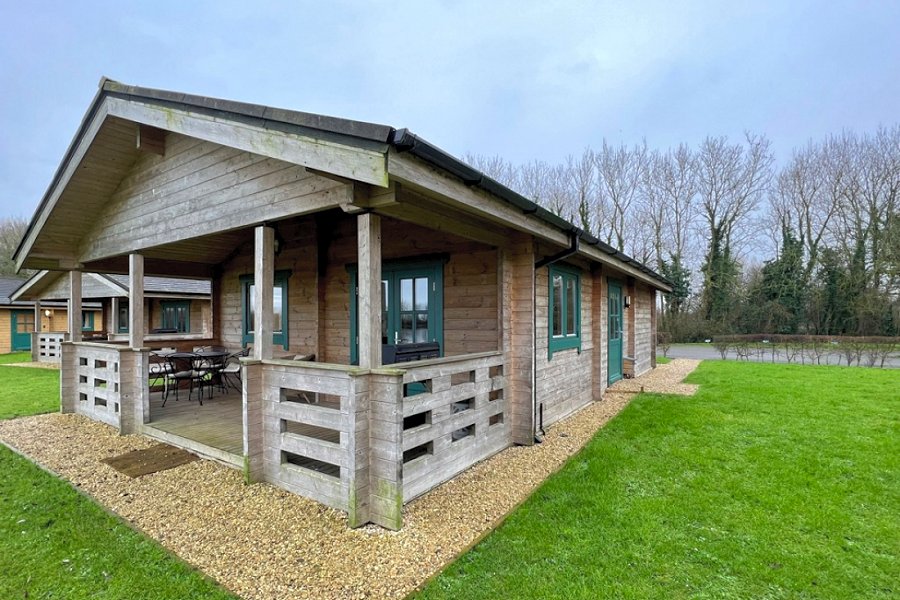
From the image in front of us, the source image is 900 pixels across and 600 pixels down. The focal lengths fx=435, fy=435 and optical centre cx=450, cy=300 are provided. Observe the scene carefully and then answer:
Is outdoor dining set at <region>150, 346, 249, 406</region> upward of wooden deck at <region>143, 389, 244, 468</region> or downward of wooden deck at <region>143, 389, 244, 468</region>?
upward

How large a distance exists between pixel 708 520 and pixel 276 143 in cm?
419

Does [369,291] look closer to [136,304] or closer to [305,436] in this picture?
[305,436]

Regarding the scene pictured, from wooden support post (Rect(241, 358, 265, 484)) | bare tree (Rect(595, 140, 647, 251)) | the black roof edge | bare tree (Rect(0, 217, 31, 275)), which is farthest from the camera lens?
bare tree (Rect(0, 217, 31, 275))

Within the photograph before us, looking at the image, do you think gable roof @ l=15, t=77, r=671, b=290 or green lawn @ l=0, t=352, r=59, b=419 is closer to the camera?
gable roof @ l=15, t=77, r=671, b=290

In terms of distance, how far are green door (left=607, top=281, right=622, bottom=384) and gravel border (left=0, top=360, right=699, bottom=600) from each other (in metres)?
4.41

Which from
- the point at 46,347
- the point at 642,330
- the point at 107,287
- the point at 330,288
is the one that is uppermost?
the point at 107,287

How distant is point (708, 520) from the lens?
10.5ft

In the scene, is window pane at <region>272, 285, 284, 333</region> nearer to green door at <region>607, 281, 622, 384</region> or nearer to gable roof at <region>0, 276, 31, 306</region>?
green door at <region>607, 281, 622, 384</region>

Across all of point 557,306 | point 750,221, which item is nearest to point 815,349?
point 750,221

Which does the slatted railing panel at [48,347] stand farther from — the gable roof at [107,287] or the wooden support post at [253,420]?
the wooden support post at [253,420]

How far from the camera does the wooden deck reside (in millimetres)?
4392

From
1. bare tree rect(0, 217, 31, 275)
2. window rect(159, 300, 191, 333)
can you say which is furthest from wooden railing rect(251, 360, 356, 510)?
bare tree rect(0, 217, 31, 275)

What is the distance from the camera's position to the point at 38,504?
353 cm

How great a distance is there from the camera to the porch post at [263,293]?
379 cm
